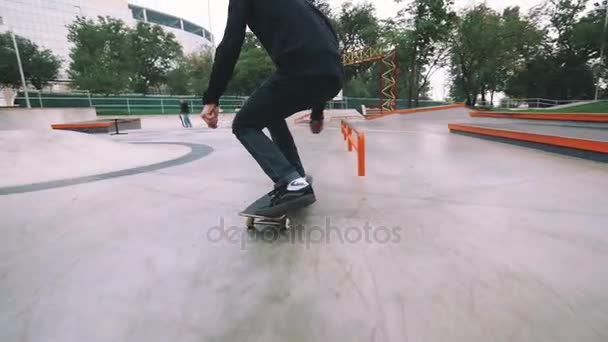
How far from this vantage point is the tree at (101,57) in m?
19.4

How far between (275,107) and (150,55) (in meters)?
32.4

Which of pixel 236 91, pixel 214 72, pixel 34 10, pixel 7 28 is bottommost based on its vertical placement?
pixel 214 72

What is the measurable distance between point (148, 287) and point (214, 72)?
1.16 meters

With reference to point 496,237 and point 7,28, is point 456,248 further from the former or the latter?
point 7,28

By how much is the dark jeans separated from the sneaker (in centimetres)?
5

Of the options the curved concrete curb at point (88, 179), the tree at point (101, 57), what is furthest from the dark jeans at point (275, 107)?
the tree at point (101, 57)

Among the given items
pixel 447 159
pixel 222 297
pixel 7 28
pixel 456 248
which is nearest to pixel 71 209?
pixel 222 297

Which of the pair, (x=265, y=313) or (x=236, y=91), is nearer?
(x=265, y=313)

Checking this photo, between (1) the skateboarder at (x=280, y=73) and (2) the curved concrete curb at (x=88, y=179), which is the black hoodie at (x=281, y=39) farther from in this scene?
(2) the curved concrete curb at (x=88, y=179)

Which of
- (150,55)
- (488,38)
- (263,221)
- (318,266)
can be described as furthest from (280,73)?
(150,55)

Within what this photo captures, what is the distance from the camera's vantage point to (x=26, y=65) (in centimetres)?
2075

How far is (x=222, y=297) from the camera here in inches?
44.2

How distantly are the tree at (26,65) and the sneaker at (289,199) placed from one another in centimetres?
2786

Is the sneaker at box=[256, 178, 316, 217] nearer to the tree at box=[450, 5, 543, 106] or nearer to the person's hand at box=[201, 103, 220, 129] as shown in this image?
the person's hand at box=[201, 103, 220, 129]
